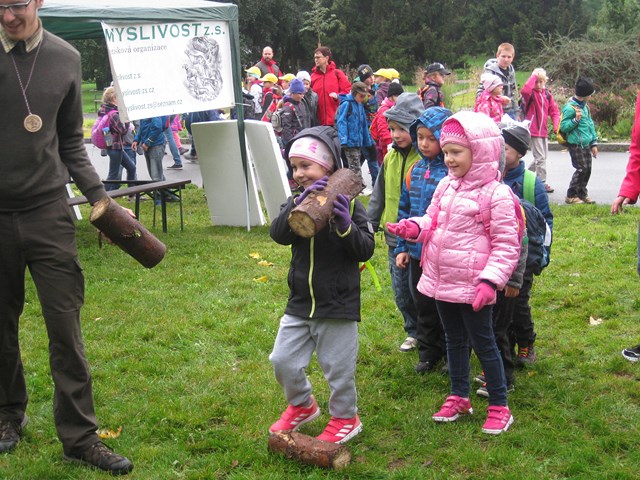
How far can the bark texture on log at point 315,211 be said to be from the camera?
3.90m

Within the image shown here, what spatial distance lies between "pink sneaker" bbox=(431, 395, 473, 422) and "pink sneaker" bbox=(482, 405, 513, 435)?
16 cm

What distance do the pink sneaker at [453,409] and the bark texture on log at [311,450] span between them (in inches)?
27.5

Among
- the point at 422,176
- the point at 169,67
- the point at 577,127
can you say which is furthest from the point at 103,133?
the point at 422,176

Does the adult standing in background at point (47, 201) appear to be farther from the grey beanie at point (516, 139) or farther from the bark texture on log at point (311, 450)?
the grey beanie at point (516, 139)

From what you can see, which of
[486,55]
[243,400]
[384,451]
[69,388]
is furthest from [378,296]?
[486,55]

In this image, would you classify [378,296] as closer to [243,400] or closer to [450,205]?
[243,400]

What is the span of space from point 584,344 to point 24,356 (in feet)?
13.1

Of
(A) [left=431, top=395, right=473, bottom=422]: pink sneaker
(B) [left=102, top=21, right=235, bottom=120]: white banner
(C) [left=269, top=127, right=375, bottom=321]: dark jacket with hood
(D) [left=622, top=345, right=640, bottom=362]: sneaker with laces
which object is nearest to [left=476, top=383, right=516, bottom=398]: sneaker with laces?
(A) [left=431, top=395, right=473, bottom=422]: pink sneaker

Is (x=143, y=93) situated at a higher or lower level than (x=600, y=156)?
higher

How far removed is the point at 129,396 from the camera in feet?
17.0

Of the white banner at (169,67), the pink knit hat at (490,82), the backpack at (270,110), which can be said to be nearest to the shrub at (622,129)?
the backpack at (270,110)

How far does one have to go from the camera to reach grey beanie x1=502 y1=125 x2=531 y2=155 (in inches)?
200

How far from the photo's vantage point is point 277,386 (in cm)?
529

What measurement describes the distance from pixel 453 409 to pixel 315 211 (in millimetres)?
1598
